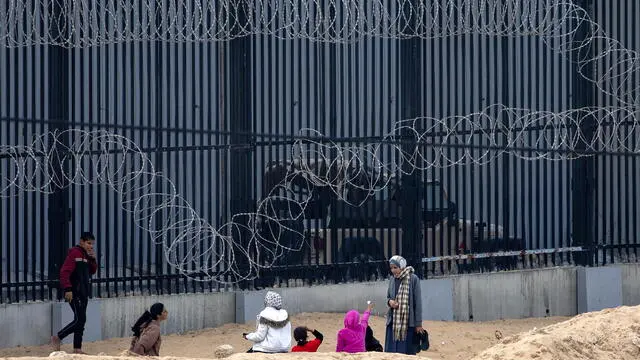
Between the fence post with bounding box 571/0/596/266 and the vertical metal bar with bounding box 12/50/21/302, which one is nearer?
→ the vertical metal bar with bounding box 12/50/21/302

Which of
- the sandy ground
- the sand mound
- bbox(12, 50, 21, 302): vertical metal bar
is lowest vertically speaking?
the sandy ground

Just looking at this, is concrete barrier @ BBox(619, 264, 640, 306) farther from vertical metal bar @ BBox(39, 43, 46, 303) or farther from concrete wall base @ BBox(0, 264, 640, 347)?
vertical metal bar @ BBox(39, 43, 46, 303)

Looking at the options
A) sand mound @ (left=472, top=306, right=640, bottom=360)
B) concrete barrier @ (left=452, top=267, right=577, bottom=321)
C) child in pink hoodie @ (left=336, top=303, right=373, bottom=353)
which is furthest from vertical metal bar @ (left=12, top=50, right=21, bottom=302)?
concrete barrier @ (left=452, top=267, right=577, bottom=321)

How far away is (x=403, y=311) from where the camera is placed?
1176 centimetres

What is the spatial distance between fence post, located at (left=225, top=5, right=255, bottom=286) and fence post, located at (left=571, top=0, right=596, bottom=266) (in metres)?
3.94

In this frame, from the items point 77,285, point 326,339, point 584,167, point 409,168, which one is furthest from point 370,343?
point 584,167

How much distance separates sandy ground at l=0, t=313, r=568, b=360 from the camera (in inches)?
501

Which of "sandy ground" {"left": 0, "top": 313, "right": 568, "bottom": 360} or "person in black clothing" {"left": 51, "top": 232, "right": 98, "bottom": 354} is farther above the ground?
"person in black clothing" {"left": 51, "top": 232, "right": 98, "bottom": 354}

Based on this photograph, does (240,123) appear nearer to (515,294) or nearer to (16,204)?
(16,204)

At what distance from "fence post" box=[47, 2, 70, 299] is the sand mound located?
14.0 feet

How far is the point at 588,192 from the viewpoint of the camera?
16.2 m

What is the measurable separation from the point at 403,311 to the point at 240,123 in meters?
3.13

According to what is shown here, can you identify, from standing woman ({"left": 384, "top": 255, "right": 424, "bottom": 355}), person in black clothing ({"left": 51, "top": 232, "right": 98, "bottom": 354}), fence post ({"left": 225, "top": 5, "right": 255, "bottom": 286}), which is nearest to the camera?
standing woman ({"left": 384, "top": 255, "right": 424, "bottom": 355})

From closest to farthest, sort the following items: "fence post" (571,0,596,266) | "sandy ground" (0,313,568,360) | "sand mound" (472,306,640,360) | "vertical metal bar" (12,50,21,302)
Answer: "sand mound" (472,306,640,360), "vertical metal bar" (12,50,21,302), "sandy ground" (0,313,568,360), "fence post" (571,0,596,266)
